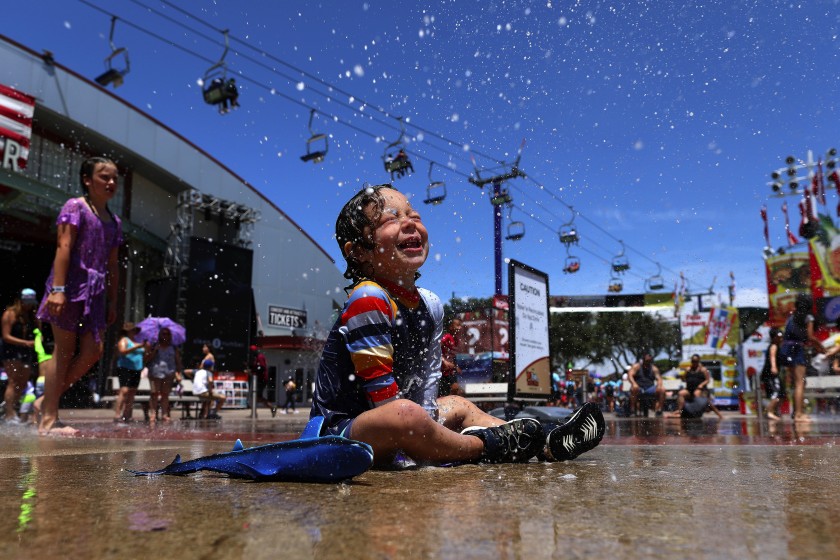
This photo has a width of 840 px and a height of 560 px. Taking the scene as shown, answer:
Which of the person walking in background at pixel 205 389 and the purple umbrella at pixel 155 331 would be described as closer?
the purple umbrella at pixel 155 331

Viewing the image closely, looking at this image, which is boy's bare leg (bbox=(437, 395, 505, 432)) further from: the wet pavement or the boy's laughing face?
the boy's laughing face

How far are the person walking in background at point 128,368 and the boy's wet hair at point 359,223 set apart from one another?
786cm

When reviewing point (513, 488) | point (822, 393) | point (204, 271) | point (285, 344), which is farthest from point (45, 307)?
point (285, 344)

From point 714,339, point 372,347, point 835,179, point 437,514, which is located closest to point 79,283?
point 372,347

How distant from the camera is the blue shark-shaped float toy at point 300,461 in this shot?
72.0 inches

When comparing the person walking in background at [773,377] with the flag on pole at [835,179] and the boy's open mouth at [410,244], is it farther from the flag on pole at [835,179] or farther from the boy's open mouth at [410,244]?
the flag on pole at [835,179]

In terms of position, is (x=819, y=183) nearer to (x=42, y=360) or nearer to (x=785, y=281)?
(x=785, y=281)

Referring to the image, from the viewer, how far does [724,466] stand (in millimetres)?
2449

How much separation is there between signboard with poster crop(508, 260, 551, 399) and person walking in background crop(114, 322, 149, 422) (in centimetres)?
552

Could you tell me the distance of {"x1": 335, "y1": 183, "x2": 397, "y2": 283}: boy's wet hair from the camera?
2.64 meters

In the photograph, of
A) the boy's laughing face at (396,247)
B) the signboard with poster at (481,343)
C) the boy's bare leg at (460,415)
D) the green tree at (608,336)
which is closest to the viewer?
the boy's laughing face at (396,247)

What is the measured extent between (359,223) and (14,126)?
1818cm

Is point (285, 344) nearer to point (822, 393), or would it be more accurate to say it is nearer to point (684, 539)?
point (822, 393)

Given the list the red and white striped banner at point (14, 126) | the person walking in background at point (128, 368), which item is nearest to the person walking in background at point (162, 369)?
the person walking in background at point (128, 368)
